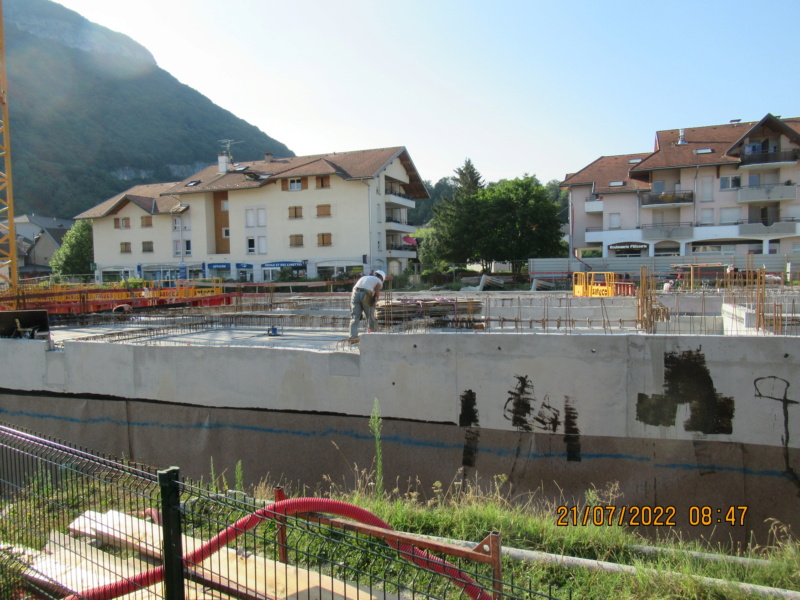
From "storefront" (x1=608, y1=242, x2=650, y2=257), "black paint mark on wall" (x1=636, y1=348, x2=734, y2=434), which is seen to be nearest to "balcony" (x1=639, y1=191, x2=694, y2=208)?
"storefront" (x1=608, y1=242, x2=650, y2=257)

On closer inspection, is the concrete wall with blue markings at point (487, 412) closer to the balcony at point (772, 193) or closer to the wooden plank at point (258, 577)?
the wooden plank at point (258, 577)

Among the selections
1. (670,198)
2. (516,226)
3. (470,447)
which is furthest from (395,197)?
(470,447)

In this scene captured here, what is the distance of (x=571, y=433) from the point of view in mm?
8234

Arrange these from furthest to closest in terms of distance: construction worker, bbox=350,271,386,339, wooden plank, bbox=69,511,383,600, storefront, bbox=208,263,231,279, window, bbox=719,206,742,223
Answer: storefront, bbox=208,263,231,279
window, bbox=719,206,742,223
construction worker, bbox=350,271,386,339
wooden plank, bbox=69,511,383,600

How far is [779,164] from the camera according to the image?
120 ft

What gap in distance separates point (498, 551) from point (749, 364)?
5.83 metres

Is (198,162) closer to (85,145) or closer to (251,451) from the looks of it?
(85,145)

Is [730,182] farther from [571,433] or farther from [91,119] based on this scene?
[91,119]

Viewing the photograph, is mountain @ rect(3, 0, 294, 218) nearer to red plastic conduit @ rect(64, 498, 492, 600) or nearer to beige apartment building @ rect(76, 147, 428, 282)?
beige apartment building @ rect(76, 147, 428, 282)

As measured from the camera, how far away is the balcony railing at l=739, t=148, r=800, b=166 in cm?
3688

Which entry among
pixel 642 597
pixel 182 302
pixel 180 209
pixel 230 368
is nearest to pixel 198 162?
pixel 180 209

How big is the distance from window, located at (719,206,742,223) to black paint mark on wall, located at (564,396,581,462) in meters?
36.5

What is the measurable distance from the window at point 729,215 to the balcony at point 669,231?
6.75ft

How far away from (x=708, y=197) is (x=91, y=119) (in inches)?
4820
